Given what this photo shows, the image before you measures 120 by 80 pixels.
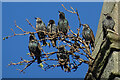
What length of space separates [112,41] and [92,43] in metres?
2.10

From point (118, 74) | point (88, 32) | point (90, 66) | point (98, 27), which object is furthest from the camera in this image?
point (88, 32)

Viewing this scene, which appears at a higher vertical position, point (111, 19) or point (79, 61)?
point (111, 19)

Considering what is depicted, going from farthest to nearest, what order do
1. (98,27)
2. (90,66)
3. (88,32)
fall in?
(88,32)
(98,27)
(90,66)

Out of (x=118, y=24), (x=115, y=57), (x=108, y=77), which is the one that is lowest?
(x=108, y=77)

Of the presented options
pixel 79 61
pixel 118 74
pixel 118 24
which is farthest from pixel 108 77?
pixel 118 24

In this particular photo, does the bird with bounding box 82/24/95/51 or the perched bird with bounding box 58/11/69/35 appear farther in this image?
the perched bird with bounding box 58/11/69/35

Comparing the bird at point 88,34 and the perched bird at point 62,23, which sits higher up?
the perched bird at point 62,23

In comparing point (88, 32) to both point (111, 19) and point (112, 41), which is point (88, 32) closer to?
point (111, 19)

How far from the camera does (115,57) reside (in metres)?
4.04

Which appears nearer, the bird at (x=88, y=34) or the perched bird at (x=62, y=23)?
the bird at (x=88, y=34)

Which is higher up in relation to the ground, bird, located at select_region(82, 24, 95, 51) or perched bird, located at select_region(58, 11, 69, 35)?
perched bird, located at select_region(58, 11, 69, 35)

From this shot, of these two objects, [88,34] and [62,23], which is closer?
[88,34]

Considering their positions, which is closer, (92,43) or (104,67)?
(104,67)

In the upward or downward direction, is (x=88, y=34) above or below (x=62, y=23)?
below
